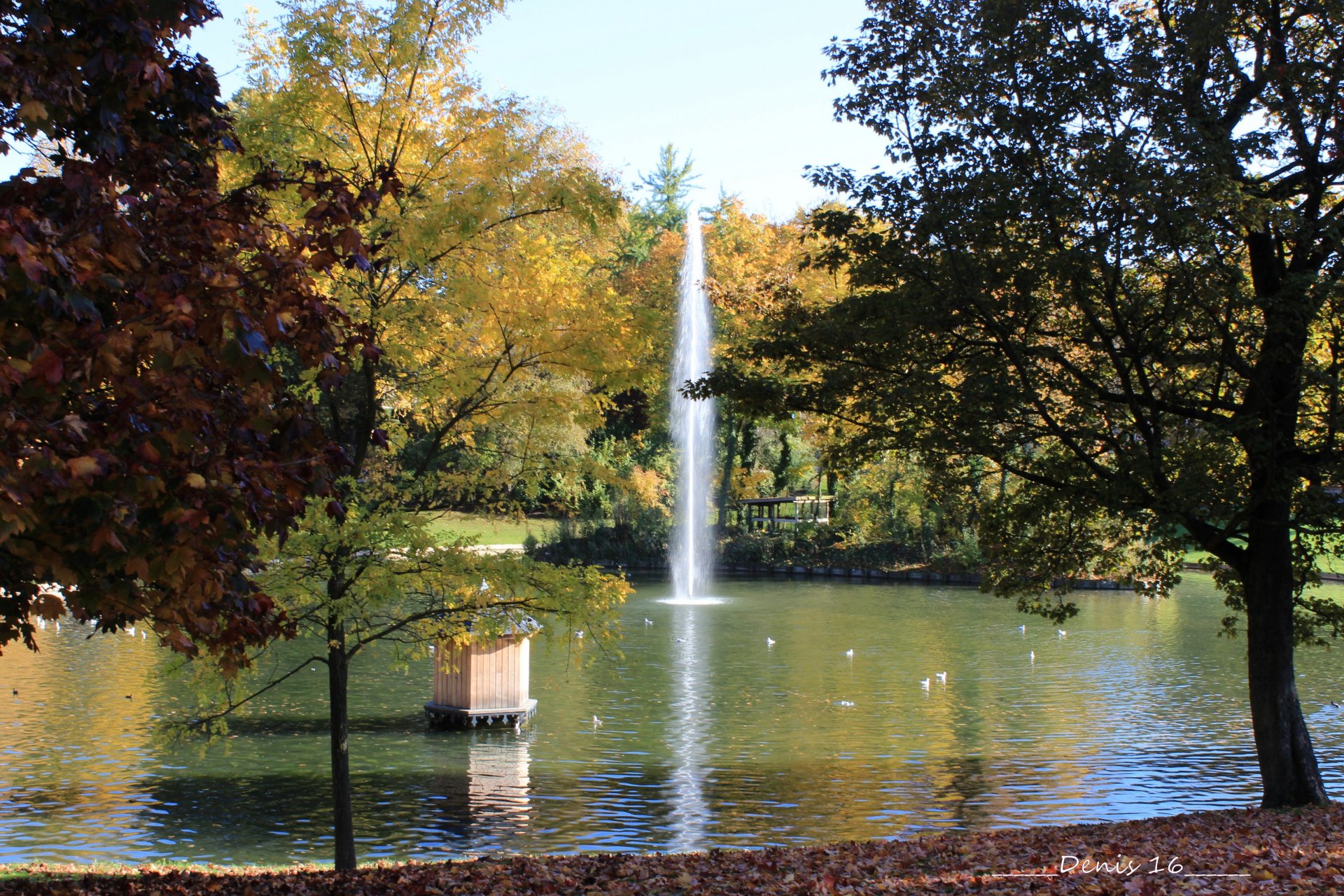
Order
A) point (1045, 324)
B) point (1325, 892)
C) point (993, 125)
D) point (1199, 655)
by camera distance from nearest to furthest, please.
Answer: point (1325, 892) < point (993, 125) < point (1045, 324) < point (1199, 655)

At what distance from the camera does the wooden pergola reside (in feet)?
142

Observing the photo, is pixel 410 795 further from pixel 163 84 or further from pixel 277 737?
pixel 163 84

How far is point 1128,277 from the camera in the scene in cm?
967

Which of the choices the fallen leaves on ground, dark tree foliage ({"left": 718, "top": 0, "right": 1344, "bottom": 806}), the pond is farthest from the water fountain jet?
the fallen leaves on ground

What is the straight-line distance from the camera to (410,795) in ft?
37.3

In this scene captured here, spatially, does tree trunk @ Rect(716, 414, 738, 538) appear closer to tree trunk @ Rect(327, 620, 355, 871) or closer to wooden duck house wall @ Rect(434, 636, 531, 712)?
wooden duck house wall @ Rect(434, 636, 531, 712)

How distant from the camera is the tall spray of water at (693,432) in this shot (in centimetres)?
3847

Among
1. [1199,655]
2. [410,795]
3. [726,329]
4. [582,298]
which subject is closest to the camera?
[582,298]

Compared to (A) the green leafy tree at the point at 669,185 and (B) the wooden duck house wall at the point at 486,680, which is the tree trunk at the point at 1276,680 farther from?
(A) the green leafy tree at the point at 669,185

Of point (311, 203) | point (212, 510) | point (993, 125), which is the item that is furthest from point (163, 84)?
point (993, 125)

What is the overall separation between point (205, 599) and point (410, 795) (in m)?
7.69

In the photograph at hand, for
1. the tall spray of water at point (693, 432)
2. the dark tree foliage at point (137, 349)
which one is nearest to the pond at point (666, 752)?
the dark tree foliage at point (137, 349)

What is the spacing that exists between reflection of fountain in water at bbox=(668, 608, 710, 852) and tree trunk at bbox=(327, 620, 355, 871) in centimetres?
284

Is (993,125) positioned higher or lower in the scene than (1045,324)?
higher
